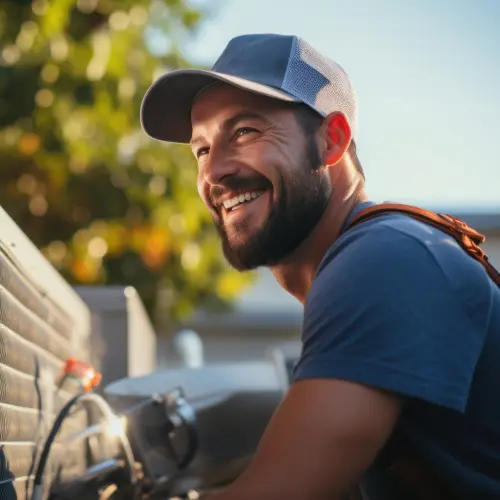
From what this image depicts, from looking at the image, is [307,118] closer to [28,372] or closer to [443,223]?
[443,223]

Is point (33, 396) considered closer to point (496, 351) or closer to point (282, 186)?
point (282, 186)

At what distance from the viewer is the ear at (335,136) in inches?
107

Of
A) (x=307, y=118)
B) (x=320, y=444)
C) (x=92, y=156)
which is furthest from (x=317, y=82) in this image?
(x=92, y=156)

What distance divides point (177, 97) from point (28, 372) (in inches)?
35.3

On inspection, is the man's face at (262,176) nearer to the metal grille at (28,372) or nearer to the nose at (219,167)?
the nose at (219,167)

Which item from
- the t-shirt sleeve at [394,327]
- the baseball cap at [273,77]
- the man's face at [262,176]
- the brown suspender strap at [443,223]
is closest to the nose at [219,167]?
the man's face at [262,176]

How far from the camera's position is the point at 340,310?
2010 millimetres

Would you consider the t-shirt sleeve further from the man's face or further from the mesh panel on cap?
the mesh panel on cap

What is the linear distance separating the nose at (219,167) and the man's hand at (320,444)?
844 millimetres

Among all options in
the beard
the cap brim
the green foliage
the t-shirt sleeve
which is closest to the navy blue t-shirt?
the t-shirt sleeve

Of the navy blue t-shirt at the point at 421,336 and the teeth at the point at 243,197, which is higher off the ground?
the teeth at the point at 243,197

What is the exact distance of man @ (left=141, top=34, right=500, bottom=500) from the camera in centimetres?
194

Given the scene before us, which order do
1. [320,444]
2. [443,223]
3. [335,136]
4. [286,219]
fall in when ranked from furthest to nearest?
1. [335,136]
2. [286,219]
3. [443,223]
4. [320,444]

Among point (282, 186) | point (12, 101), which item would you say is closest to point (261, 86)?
point (282, 186)
